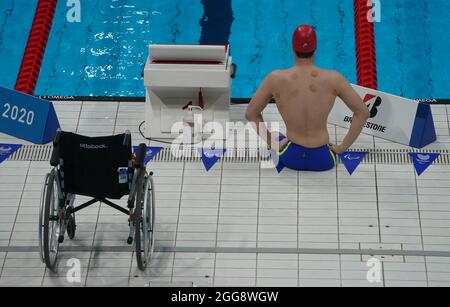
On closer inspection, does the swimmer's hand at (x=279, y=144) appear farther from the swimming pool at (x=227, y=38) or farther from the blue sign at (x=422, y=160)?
the swimming pool at (x=227, y=38)

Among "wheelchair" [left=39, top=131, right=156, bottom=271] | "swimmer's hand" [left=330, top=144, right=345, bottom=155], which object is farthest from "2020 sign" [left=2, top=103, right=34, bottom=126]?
"swimmer's hand" [left=330, top=144, right=345, bottom=155]

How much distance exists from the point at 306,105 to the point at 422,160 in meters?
0.99

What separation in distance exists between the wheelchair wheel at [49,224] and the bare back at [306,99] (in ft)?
5.16

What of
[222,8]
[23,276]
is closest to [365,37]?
[222,8]

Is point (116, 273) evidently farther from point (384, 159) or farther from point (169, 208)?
point (384, 159)

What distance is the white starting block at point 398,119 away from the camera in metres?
7.19

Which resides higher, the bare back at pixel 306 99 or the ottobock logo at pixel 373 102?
the ottobock logo at pixel 373 102

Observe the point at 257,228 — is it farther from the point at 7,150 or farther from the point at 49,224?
the point at 7,150

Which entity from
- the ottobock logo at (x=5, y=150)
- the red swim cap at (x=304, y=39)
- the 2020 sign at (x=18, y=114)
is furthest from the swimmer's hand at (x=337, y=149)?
the ottobock logo at (x=5, y=150)

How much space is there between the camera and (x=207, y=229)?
21.7 ft

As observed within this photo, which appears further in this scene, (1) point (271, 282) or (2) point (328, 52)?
(2) point (328, 52)

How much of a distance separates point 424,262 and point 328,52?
10.6 feet

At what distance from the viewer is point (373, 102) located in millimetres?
7316

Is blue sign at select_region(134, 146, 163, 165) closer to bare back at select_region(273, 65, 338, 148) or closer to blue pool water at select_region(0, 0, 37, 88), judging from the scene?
bare back at select_region(273, 65, 338, 148)
